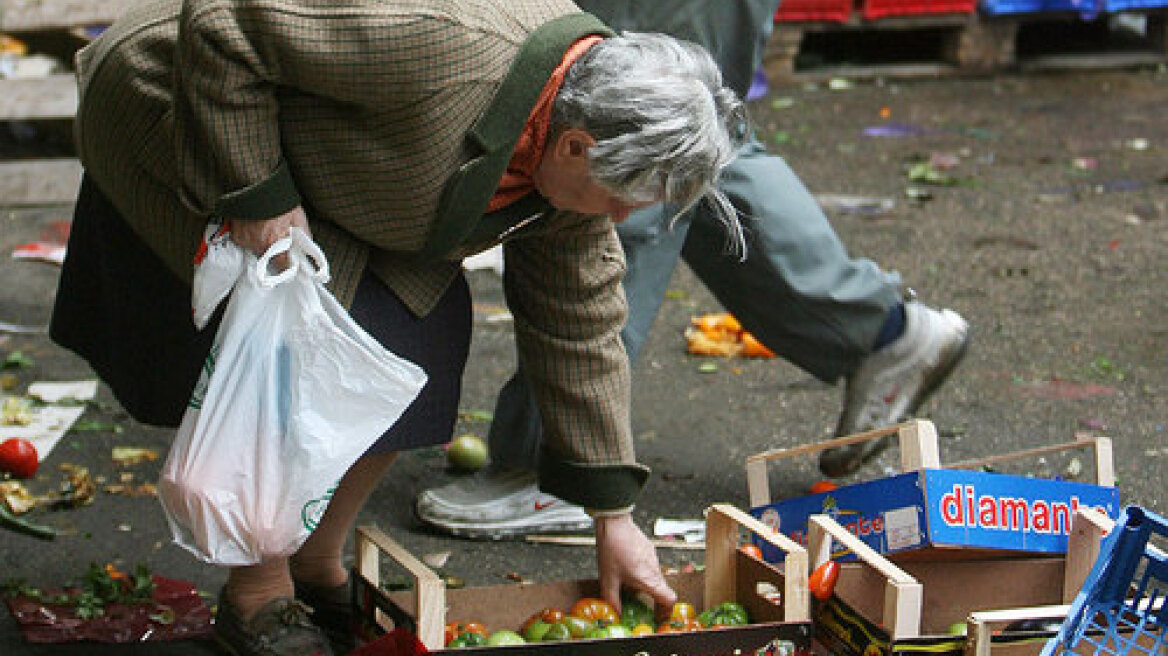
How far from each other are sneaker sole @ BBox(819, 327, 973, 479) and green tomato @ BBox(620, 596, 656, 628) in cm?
111

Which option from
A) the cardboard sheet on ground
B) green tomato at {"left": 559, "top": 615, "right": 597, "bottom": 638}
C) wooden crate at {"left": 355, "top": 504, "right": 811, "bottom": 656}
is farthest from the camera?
the cardboard sheet on ground

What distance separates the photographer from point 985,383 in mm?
4676

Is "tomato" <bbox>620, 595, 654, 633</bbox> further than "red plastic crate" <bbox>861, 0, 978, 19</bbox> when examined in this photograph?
No

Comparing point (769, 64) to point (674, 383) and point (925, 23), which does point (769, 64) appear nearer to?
point (925, 23)

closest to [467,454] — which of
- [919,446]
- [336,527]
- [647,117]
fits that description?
[336,527]

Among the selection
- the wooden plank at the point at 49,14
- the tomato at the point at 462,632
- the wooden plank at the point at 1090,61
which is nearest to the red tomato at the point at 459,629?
the tomato at the point at 462,632

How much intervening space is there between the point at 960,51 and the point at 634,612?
20.6 feet

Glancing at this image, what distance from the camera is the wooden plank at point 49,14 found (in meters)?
5.62

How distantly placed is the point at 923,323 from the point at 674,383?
1.03 meters

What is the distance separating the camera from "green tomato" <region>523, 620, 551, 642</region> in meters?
2.79

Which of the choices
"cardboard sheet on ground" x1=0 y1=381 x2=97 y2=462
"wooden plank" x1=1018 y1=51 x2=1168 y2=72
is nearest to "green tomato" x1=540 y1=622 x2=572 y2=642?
"cardboard sheet on ground" x1=0 y1=381 x2=97 y2=462

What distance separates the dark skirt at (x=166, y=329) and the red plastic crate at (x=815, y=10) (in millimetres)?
5614

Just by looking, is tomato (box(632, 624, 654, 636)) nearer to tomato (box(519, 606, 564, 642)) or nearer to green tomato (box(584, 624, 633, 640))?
green tomato (box(584, 624, 633, 640))

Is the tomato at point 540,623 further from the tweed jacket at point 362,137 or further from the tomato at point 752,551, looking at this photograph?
the tomato at point 752,551
